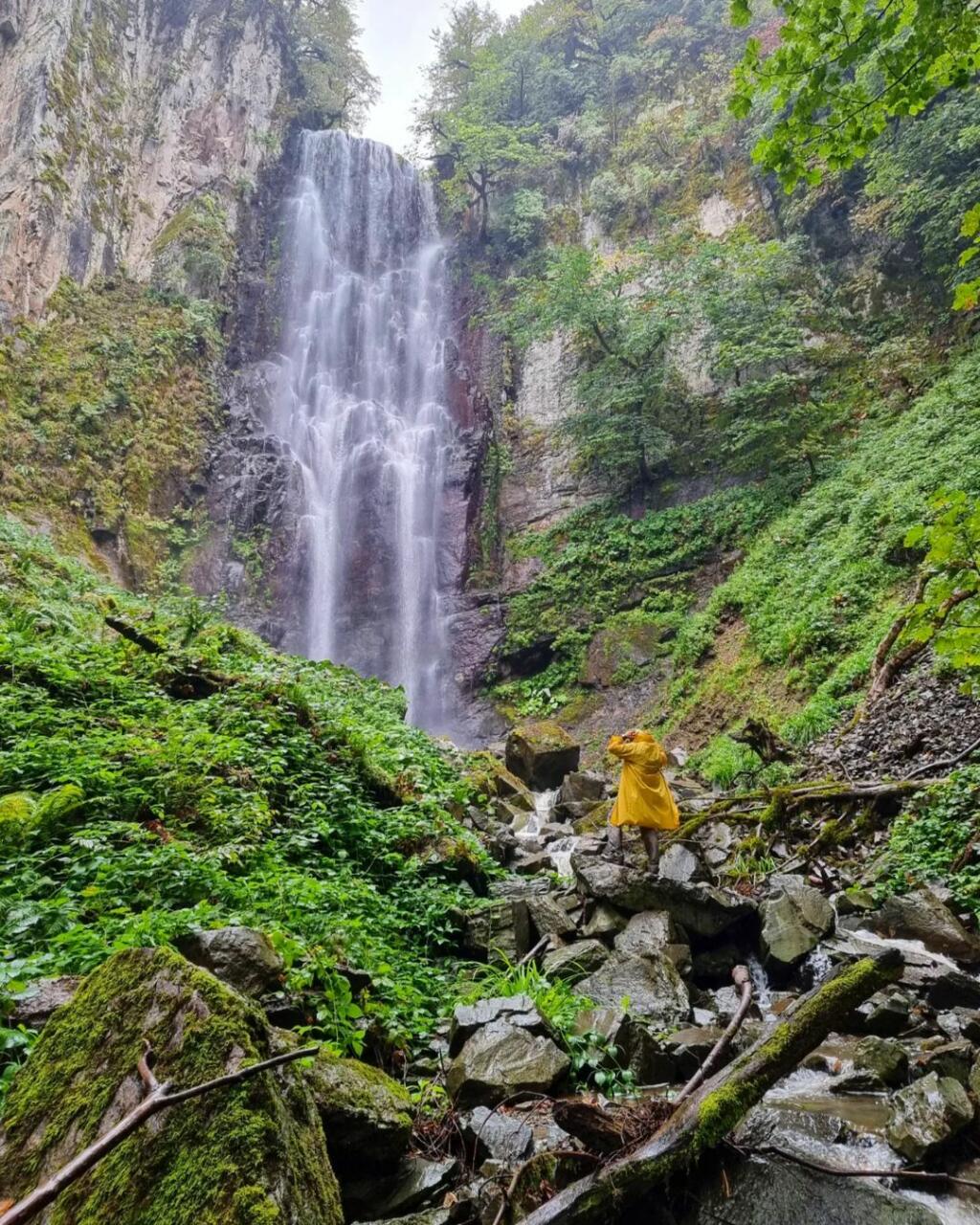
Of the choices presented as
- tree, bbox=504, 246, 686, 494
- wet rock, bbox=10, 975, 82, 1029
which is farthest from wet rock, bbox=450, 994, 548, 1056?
tree, bbox=504, 246, 686, 494

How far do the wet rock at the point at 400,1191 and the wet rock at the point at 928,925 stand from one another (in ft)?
13.3

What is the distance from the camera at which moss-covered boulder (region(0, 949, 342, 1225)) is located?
157cm

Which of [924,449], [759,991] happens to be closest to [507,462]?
[924,449]

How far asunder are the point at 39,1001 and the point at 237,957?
2.41 ft

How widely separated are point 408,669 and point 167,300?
14120 mm

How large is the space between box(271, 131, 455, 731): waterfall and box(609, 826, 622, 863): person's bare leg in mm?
12082

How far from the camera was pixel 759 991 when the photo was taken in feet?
16.8

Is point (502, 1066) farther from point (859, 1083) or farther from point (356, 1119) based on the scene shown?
point (859, 1083)

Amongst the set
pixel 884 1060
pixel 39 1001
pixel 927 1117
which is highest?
pixel 39 1001

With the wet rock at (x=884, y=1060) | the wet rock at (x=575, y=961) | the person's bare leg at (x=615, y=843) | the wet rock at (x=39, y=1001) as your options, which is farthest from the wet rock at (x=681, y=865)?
the wet rock at (x=39, y=1001)

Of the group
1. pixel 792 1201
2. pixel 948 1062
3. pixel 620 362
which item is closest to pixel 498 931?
pixel 948 1062

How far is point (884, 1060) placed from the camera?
3492mm

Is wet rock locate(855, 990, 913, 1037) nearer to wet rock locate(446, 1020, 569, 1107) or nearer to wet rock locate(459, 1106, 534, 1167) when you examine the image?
wet rock locate(446, 1020, 569, 1107)

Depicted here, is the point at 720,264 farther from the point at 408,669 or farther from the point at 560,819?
the point at 560,819
